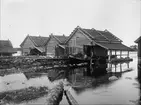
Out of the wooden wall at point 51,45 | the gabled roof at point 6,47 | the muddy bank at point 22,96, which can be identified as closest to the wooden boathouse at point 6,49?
the gabled roof at point 6,47

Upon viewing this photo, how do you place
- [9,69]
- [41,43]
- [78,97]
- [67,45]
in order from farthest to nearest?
[41,43]
[67,45]
[9,69]
[78,97]

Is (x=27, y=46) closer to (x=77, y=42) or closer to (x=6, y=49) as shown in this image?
(x=6, y=49)

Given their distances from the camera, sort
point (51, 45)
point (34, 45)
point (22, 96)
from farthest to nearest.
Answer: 1. point (34, 45)
2. point (51, 45)
3. point (22, 96)

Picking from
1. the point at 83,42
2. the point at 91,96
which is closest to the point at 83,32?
the point at 83,42

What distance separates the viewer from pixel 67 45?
42.2m

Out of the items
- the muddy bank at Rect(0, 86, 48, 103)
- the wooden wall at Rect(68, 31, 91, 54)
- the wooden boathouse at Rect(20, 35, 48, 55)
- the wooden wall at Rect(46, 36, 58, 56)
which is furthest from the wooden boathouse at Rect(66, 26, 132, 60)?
the muddy bank at Rect(0, 86, 48, 103)

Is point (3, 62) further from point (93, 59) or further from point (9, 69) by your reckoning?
point (93, 59)

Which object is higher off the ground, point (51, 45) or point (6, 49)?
point (51, 45)

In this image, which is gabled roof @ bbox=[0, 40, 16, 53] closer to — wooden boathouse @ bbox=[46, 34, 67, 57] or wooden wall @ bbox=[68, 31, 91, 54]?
wooden boathouse @ bbox=[46, 34, 67, 57]

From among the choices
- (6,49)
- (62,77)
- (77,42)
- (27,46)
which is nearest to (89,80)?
(62,77)

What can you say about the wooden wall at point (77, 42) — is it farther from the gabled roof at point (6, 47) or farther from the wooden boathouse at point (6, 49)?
the gabled roof at point (6, 47)

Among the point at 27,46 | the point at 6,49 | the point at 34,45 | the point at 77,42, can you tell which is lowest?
the point at 6,49

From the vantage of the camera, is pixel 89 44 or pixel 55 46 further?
pixel 55 46

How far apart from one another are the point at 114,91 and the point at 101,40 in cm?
2581
